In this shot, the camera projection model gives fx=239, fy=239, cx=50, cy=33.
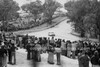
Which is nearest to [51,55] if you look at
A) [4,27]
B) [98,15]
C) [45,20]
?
[98,15]

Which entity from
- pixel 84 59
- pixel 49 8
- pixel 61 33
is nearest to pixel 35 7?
pixel 49 8

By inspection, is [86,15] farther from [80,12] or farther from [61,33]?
[61,33]

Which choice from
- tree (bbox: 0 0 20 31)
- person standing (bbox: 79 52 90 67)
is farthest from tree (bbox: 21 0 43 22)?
person standing (bbox: 79 52 90 67)

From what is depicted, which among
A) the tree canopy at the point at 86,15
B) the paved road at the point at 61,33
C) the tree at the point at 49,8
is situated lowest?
the paved road at the point at 61,33

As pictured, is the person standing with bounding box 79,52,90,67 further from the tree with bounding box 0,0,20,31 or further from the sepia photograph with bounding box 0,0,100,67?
the tree with bounding box 0,0,20,31

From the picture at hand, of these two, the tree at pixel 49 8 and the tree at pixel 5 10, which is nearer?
the tree at pixel 5 10

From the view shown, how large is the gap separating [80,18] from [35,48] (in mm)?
36330

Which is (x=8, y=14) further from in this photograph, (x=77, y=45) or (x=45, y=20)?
(x=77, y=45)

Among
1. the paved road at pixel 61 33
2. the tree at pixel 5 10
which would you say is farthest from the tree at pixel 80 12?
the tree at pixel 5 10

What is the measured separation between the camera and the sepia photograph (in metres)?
15.9

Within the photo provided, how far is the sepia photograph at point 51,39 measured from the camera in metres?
15.9

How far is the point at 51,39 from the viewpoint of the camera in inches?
867

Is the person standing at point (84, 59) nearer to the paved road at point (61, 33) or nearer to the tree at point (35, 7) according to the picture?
the paved road at point (61, 33)

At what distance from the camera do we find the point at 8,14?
2265 inches
